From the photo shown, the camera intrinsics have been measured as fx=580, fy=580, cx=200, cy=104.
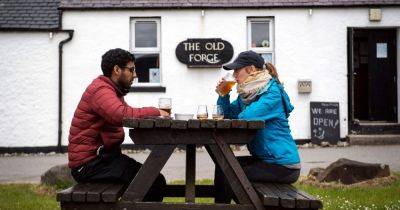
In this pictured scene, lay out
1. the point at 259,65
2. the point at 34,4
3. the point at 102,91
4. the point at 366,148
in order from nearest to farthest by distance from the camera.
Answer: the point at 102,91 → the point at 259,65 → the point at 366,148 → the point at 34,4

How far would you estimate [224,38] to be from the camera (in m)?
14.6

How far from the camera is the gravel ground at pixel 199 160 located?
32.7 ft

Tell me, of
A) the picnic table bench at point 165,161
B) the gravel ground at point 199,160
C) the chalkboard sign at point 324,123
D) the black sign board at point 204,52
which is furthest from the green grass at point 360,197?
the black sign board at point 204,52

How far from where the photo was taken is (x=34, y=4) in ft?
51.5

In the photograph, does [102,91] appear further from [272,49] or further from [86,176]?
[272,49]

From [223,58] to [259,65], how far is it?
949cm

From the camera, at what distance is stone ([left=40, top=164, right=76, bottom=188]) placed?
8.13 meters

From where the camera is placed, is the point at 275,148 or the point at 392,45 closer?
the point at 275,148

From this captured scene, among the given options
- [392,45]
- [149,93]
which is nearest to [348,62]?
[392,45]

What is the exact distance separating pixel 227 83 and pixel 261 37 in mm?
10072

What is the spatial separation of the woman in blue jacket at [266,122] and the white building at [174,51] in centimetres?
957

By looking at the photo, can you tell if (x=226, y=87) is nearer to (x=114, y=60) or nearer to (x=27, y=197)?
(x=114, y=60)

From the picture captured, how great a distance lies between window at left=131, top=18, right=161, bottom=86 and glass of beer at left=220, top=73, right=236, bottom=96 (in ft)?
31.6

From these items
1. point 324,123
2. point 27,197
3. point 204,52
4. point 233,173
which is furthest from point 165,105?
point 324,123
